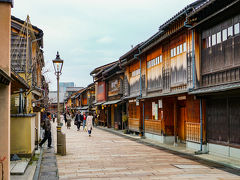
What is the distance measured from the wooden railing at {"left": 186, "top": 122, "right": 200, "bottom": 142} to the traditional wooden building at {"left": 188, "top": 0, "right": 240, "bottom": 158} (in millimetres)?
664

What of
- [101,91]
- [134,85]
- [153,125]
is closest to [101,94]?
[101,91]

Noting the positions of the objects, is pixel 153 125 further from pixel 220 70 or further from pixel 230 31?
pixel 230 31

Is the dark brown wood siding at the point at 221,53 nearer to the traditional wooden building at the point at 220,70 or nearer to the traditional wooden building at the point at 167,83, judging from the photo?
the traditional wooden building at the point at 220,70

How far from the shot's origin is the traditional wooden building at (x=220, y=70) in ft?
40.8

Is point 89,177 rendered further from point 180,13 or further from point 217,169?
point 180,13

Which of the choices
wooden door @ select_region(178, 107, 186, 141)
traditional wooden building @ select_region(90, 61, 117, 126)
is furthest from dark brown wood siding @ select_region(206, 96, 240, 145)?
traditional wooden building @ select_region(90, 61, 117, 126)

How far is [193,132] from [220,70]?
13.5ft

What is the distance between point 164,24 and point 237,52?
6.67 m

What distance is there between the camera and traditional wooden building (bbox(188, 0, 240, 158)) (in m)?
12.4

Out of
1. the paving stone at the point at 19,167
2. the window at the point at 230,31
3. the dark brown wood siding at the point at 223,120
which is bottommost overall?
the paving stone at the point at 19,167

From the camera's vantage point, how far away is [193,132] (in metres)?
15.9

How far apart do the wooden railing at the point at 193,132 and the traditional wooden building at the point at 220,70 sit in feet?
2.18

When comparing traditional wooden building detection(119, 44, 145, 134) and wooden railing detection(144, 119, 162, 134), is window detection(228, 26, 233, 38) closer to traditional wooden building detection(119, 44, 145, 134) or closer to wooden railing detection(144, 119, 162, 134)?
wooden railing detection(144, 119, 162, 134)

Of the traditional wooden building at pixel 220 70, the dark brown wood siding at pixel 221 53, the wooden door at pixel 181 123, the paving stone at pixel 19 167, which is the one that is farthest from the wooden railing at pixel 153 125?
the paving stone at pixel 19 167
